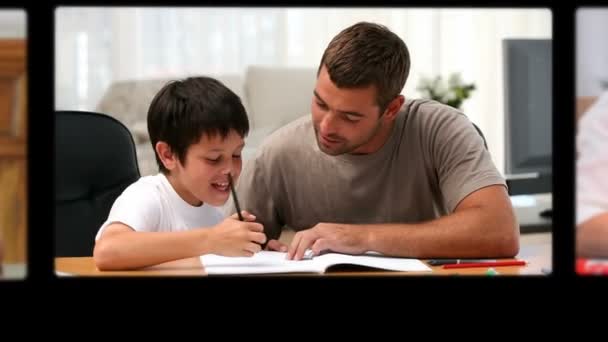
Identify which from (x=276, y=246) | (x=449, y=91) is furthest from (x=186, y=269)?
(x=449, y=91)

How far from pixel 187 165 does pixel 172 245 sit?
0.83ft

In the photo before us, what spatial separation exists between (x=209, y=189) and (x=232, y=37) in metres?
2.79

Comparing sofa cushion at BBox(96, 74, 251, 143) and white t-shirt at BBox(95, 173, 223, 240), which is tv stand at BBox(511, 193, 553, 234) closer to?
white t-shirt at BBox(95, 173, 223, 240)

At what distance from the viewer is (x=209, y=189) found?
140cm

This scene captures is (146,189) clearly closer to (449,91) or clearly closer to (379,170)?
(379,170)

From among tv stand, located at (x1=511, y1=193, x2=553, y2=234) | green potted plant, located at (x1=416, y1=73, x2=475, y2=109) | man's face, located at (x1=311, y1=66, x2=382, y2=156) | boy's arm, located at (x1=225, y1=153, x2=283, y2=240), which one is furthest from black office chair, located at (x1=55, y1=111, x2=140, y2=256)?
green potted plant, located at (x1=416, y1=73, x2=475, y2=109)

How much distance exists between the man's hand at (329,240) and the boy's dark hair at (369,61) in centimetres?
25

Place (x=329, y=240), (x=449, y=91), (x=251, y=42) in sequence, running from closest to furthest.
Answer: (x=329, y=240) < (x=449, y=91) < (x=251, y=42)

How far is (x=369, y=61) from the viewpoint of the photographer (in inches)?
57.1

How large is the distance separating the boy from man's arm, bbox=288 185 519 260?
11 cm

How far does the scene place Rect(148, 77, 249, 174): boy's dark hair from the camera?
143cm

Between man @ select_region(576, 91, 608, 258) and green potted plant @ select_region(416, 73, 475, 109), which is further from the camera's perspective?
green potted plant @ select_region(416, 73, 475, 109)

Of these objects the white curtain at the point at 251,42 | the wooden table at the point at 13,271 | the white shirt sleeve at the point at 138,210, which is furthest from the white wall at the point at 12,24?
the white curtain at the point at 251,42
